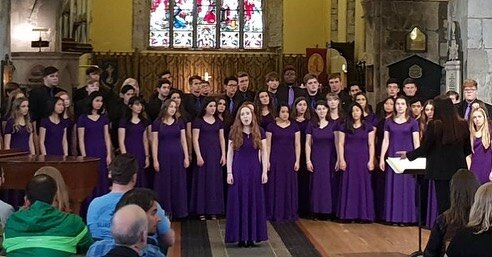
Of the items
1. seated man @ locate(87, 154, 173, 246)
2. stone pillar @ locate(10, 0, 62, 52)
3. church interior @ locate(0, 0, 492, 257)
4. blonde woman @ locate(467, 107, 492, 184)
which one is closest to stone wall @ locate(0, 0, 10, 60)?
church interior @ locate(0, 0, 492, 257)

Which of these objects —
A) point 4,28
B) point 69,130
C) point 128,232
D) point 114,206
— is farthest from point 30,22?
point 128,232

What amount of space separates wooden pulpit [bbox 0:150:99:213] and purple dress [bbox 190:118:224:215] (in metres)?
2.40

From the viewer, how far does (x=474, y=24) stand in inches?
441

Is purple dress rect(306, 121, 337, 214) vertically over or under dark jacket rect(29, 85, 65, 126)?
under

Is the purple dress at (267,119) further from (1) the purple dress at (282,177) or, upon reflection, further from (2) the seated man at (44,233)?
(2) the seated man at (44,233)

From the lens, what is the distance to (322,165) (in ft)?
31.7

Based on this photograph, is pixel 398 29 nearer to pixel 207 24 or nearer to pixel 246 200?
pixel 246 200

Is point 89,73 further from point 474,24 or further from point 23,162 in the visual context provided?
point 474,24

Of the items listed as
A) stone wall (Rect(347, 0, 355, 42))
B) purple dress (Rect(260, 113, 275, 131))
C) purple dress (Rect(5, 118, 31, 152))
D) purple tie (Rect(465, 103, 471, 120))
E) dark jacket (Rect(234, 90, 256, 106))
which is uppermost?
stone wall (Rect(347, 0, 355, 42))

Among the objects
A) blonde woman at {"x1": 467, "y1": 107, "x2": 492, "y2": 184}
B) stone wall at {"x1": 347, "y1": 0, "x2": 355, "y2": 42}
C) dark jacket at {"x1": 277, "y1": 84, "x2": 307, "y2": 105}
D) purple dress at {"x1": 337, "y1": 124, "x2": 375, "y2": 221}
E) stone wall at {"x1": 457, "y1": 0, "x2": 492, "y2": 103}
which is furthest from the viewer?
stone wall at {"x1": 347, "y1": 0, "x2": 355, "y2": 42}

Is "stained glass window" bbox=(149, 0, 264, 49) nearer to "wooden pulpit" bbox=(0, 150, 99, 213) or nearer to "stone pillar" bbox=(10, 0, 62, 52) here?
"stone pillar" bbox=(10, 0, 62, 52)

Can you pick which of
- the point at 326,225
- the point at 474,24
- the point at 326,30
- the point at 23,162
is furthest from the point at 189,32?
the point at 23,162

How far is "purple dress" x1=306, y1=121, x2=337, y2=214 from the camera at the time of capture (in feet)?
31.4

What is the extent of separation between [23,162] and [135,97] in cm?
257
